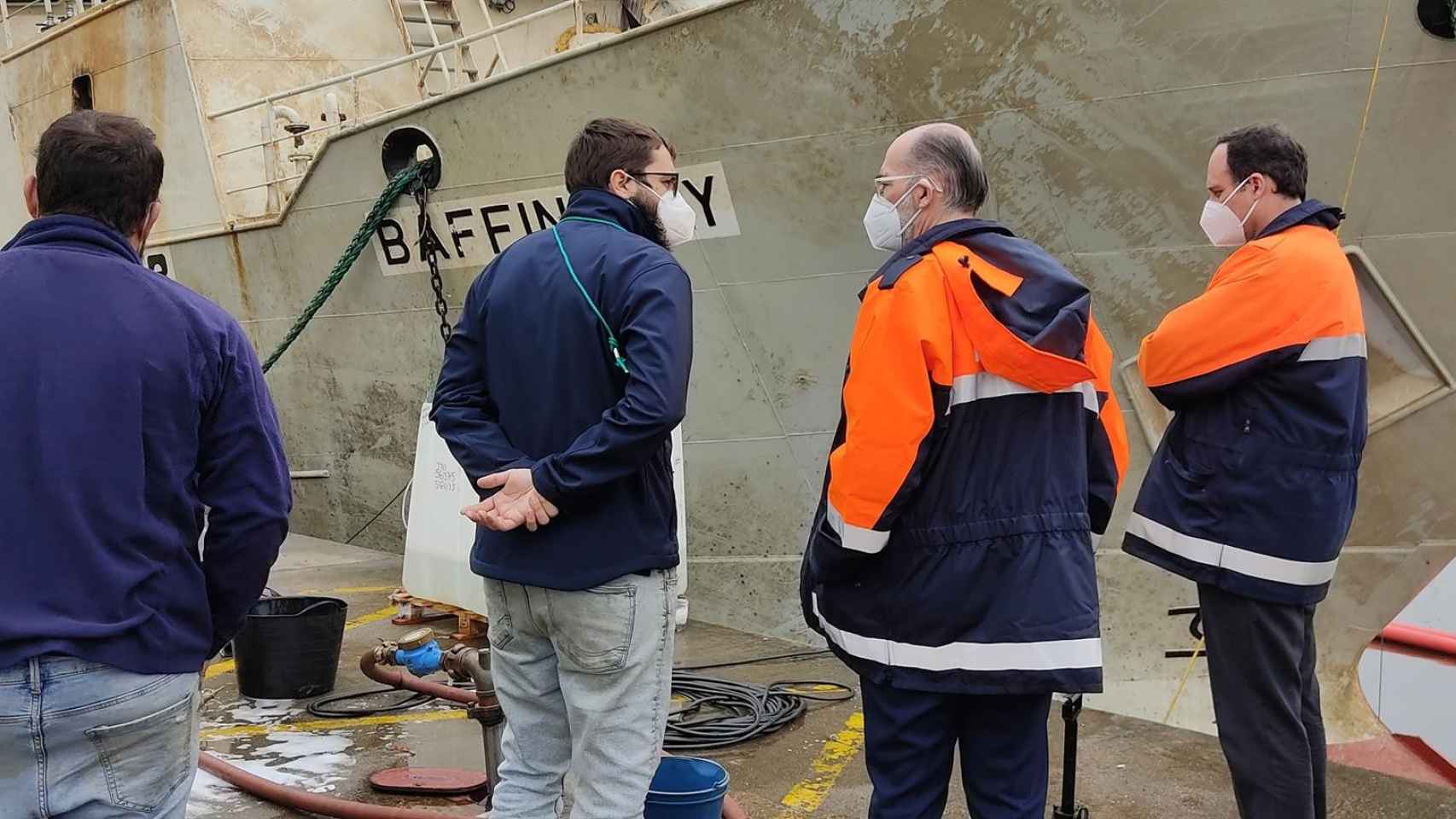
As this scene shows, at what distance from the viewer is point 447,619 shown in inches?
247

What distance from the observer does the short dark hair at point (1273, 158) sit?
3055mm

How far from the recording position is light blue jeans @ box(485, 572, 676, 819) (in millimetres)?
2676

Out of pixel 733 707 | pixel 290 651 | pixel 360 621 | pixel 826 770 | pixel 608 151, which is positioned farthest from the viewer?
pixel 360 621

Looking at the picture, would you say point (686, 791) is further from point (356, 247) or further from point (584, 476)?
point (356, 247)

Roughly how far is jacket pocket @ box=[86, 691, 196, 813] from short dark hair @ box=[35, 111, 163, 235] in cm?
82

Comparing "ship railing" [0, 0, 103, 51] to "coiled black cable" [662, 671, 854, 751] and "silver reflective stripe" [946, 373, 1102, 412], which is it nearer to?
"coiled black cable" [662, 671, 854, 751]

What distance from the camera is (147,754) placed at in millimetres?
2066

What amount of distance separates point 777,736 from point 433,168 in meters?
3.76

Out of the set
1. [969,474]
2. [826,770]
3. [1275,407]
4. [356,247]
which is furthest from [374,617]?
[1275,407]

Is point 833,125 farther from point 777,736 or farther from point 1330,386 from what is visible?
point 1330,386

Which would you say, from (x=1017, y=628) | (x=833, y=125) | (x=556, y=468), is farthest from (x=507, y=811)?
(x=833, y=125)

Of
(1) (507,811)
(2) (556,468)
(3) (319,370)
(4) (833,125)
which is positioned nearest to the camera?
(2) (556,468)

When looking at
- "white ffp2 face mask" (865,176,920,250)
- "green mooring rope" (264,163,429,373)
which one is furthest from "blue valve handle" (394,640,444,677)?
"green mooring rope" (264,163,429,373)

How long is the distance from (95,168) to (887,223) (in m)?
1.52
